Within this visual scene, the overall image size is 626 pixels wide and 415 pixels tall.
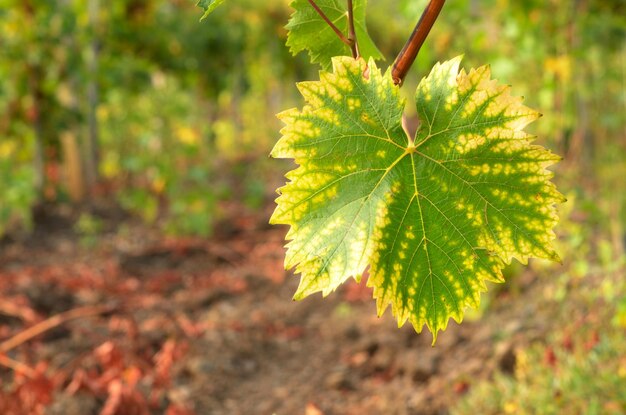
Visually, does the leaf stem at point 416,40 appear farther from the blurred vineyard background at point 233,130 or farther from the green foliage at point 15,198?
the green foliage at point 15,198

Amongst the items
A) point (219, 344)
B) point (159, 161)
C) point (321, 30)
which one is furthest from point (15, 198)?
point (321, 30)

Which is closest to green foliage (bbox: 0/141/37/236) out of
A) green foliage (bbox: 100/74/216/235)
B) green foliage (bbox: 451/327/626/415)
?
green foliage (bbox: 100/74/216/235)

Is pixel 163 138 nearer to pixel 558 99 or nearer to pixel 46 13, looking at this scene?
pixel 46 13

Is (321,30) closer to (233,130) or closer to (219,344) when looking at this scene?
(219,344)

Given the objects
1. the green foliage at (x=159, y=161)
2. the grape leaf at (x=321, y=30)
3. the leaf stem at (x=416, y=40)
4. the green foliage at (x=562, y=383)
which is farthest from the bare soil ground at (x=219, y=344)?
the leaf stem at (x=416, y=40)

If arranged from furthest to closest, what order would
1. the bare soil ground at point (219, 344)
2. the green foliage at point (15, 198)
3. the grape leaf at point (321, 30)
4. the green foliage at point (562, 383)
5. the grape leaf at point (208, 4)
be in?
the green foliage at point (15, 198)
the bare soil ground at point (219, 344)
the green foliage at point (562, 383)
the grape leaf at point (321, 30)
the grape leaf at point (208, 4)

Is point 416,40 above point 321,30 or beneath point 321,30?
beneath

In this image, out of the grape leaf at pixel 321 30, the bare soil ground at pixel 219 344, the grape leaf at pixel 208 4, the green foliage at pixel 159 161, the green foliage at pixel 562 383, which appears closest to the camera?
the grape leaf at pixel 208 4

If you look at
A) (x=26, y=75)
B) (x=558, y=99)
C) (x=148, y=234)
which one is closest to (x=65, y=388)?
(x=148, y=234)

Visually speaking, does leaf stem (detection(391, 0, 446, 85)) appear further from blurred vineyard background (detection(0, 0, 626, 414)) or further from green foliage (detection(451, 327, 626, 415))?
green foliage (detection(451, 327, 626, 415))
